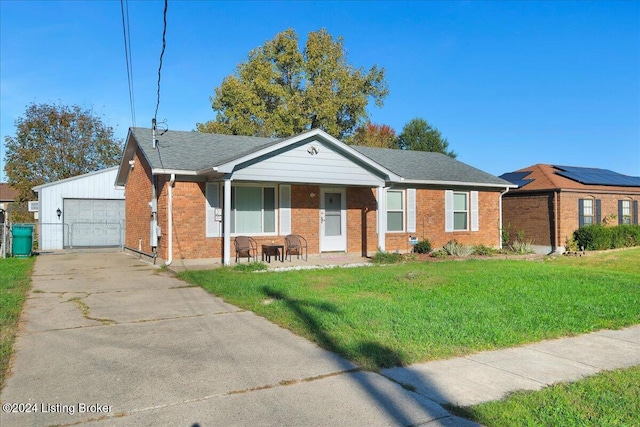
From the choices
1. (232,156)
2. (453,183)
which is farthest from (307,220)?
(453,183)

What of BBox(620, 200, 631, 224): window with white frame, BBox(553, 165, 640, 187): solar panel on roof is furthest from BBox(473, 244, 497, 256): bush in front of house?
BBox(620, 200, 631, 224): window with white frame

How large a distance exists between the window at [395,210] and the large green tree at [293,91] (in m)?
16.8

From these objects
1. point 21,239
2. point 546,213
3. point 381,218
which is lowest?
point 21,239

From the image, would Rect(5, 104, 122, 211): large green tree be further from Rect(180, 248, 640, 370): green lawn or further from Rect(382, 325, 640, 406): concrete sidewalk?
Rect(382, 325, 640, 406): concrete sidewalk

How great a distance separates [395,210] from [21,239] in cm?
1359

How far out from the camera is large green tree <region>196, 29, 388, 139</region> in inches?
1330

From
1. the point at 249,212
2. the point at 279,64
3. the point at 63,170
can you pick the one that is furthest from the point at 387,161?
the point at 63,170

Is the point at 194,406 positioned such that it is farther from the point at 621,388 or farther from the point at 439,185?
the point at 439,185

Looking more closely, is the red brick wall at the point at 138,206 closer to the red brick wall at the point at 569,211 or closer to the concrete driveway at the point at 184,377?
the concrete driveway at the point at 184,377

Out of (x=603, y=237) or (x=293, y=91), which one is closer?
(x=603, y=237)

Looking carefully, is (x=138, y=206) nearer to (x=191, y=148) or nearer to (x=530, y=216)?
(x=191, y=148)

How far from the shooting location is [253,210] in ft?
49.6

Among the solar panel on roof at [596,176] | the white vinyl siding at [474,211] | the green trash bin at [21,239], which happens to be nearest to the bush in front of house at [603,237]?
the solar panel on roof at [596,176]

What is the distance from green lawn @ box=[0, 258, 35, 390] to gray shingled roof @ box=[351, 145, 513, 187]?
11.4m
